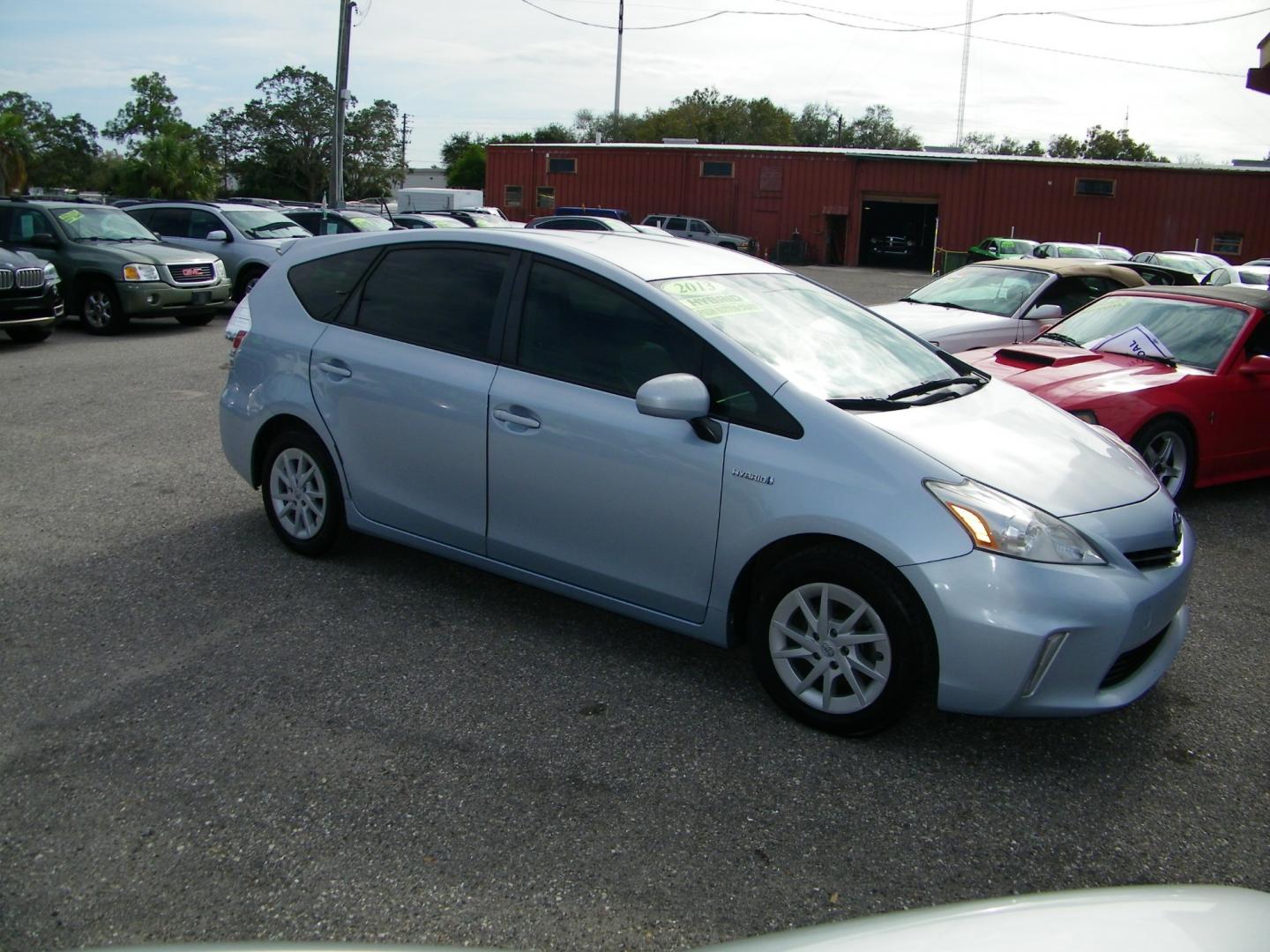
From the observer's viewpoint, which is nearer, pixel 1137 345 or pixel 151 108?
pixel 1137 345

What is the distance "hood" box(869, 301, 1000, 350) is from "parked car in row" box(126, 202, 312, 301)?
9913mm

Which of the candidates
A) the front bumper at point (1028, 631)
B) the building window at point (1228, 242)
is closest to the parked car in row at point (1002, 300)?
the front bumper at point (1028, 631)

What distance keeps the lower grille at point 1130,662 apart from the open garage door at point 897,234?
4221 cm

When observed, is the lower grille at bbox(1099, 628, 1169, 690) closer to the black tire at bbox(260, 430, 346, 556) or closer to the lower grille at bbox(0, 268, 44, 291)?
the black tire at bbox(260, 430, 346, 556)

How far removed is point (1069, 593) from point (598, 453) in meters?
1.70

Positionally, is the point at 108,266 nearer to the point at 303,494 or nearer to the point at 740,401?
the point at 303,494

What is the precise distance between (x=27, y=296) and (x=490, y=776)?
11.3 m

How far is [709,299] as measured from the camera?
4176mm

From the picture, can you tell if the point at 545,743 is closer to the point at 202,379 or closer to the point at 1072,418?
the point at 1072,418

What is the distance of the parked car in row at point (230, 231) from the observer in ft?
52.6

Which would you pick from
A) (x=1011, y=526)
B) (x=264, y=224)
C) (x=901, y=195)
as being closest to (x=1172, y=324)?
(x=1011, y=526)

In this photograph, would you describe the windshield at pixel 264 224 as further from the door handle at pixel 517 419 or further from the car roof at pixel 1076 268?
the door handle at pixel 517 419

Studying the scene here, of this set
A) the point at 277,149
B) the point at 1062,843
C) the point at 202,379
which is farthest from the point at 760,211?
the point at 277,149

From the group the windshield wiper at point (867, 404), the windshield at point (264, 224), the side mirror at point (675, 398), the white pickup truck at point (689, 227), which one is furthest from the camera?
the white pickup truck at point (689, 227)
